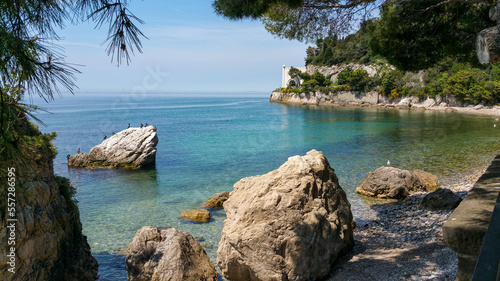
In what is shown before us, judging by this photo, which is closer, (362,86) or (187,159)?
(187,159)

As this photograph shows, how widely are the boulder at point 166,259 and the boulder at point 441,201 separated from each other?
8.03 meters

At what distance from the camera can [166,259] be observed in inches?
324

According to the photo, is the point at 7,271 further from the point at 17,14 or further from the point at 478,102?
the point at 478,102

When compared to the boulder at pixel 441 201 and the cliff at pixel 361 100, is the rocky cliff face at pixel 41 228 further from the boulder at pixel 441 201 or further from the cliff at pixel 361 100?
the cliff at pixel 361 100

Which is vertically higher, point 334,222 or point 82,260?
point 334,222

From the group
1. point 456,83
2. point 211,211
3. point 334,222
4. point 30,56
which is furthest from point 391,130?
point 30,56

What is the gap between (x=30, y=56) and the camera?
3117mm

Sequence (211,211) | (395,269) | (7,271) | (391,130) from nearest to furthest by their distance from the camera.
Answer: (7,271) → (395,269) → (211,211) → (391,130)

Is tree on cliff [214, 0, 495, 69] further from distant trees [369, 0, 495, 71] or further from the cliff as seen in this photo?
the cliff

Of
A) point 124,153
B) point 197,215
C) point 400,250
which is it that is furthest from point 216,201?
point 124,153

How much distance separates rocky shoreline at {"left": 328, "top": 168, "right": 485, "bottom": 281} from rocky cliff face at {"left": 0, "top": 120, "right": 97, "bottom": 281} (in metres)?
6.08

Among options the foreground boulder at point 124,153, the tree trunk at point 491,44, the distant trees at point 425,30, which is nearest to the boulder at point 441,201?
the distant trees at point 425,30

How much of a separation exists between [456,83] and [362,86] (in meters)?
25.5

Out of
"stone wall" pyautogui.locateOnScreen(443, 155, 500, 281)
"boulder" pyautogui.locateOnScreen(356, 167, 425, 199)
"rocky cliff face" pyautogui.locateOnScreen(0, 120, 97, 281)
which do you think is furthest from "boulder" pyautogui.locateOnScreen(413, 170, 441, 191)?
"rocky cliff face" pyautogui.locateOnScreen(0, 120, 97, 281)
